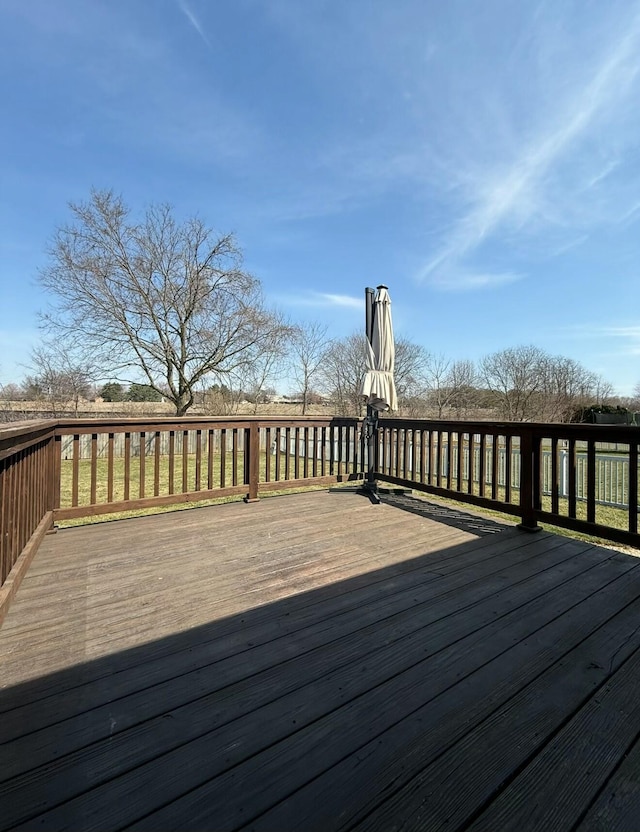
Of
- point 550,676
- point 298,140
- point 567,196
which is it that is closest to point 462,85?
point 298,140

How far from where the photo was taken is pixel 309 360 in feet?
55.0

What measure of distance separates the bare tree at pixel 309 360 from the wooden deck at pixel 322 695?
14236 mm

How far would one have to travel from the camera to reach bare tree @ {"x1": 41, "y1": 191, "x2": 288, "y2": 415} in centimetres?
1013

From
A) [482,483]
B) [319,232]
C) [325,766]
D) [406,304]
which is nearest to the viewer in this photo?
[325,766]

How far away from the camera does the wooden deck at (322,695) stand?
0.96m

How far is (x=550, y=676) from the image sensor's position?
4.73ft

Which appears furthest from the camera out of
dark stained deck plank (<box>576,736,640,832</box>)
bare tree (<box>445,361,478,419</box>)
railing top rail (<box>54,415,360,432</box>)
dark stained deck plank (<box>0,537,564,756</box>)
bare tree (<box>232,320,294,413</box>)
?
bare tree (<box>445,361,478,419</box>)

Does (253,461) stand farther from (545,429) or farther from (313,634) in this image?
(545,429)

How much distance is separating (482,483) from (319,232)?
1027 centimetres

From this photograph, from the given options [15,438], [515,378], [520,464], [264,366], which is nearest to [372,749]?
[15,438]

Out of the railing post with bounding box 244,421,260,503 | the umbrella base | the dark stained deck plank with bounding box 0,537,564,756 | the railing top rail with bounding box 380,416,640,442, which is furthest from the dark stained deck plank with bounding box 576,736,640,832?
the railing post with bounding box 244,421,260,503

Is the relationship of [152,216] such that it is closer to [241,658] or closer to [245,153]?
[245,153]

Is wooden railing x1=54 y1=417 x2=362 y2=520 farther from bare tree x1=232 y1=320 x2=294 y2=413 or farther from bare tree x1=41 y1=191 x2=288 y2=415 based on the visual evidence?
bare tree x1=232 y1=320 x2=294 y2=413

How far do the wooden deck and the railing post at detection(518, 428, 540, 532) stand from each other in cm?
65
